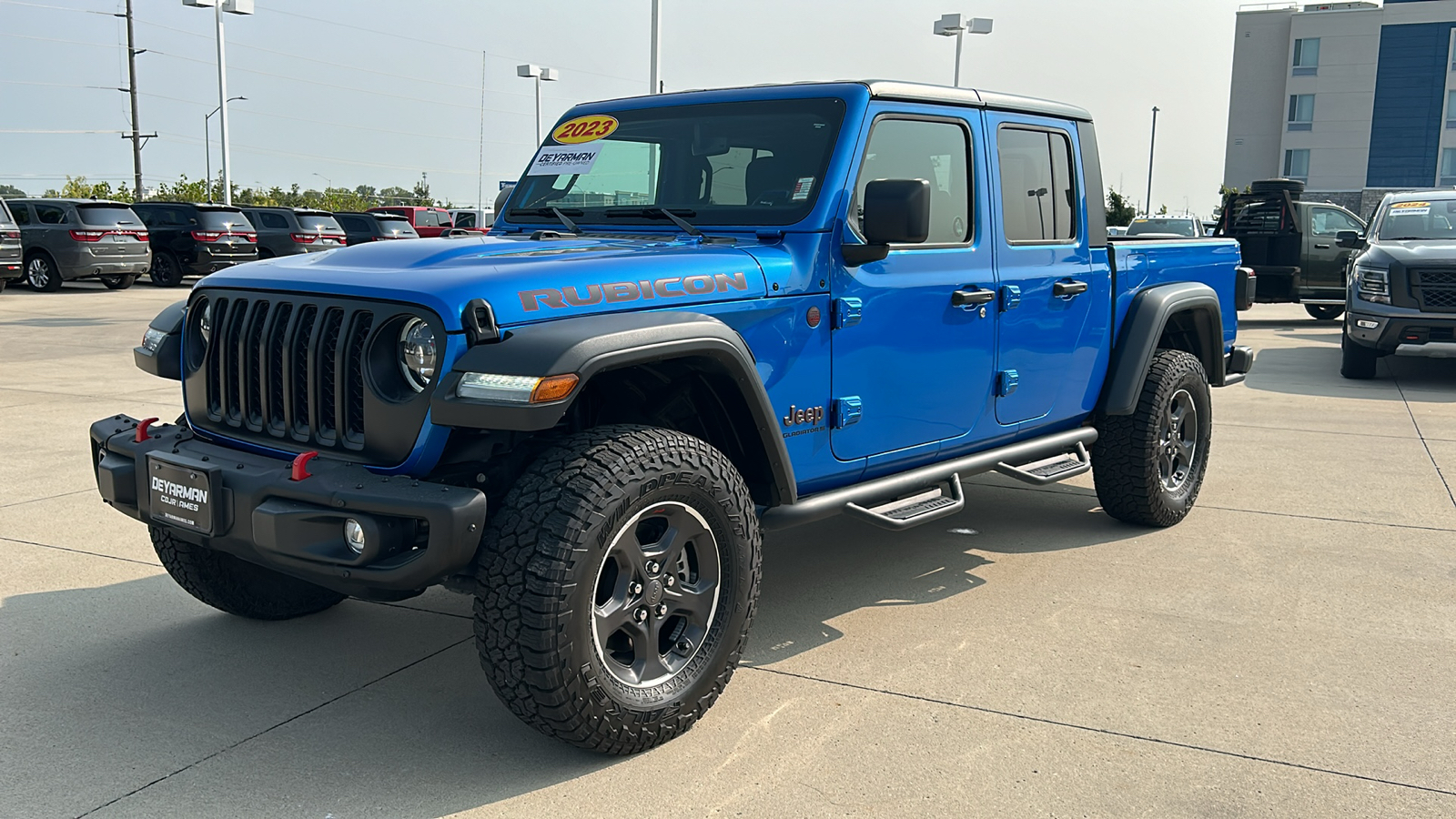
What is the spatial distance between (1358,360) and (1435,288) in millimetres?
964

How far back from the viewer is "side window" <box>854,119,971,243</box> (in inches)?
167

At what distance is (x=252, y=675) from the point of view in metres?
3.89

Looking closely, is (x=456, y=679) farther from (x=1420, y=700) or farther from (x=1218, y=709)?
(x=1420, y=700)

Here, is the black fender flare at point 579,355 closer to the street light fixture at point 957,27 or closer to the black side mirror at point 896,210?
the black side mirror at point 896,210

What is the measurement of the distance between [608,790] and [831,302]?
1.72 metres

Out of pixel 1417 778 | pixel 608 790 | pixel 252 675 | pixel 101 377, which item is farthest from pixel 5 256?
pixel 1417 778

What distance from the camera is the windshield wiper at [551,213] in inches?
176

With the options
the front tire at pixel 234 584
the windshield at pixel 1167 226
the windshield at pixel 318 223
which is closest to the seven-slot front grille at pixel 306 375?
the front tire at pixel 234 584

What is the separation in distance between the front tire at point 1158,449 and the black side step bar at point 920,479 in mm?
187

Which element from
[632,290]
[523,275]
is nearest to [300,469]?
[523,275]

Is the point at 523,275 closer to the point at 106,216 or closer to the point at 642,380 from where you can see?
the point at 642,380

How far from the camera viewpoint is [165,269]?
23.7m

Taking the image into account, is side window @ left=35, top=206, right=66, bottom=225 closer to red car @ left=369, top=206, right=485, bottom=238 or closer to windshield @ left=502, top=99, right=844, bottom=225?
red car @ left=369, top=206, right=485, bottom=238

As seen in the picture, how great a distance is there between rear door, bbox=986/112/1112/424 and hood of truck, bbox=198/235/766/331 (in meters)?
1.40
